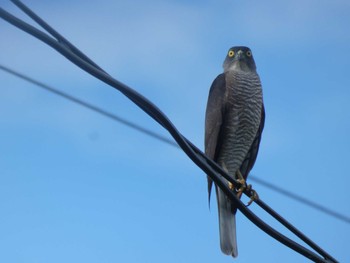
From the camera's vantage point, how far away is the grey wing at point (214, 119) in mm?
6137

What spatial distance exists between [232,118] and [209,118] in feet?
0.74

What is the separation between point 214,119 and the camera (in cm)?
616

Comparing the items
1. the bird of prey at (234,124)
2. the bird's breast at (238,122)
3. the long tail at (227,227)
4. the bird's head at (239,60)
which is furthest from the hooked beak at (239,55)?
the long tail at (227,227)

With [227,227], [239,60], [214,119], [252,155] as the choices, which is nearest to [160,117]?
[227,227]

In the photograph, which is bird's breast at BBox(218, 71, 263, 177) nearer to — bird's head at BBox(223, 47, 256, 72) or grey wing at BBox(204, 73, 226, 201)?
grey wing at BBox(204, 73, 226, 201)

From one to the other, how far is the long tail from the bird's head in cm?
153

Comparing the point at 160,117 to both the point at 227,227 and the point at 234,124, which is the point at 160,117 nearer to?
the point at 227,227

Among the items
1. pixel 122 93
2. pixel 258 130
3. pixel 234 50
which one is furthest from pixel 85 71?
pixel 234 50

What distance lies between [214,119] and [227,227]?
1.11 metres

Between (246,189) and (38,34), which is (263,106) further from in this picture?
(38,34)

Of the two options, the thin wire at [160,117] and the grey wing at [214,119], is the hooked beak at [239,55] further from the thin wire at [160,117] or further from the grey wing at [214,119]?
the thin wire at [160,117]

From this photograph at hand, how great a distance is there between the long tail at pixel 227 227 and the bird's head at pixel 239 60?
153cm

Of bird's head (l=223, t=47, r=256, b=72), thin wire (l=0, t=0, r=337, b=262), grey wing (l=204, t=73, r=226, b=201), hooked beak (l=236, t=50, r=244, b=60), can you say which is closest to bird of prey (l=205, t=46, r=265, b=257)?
grey wing (l=204, t=73, r=226, b=201)

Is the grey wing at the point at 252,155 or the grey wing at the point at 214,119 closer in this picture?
the grey wing at the point at 214,119
